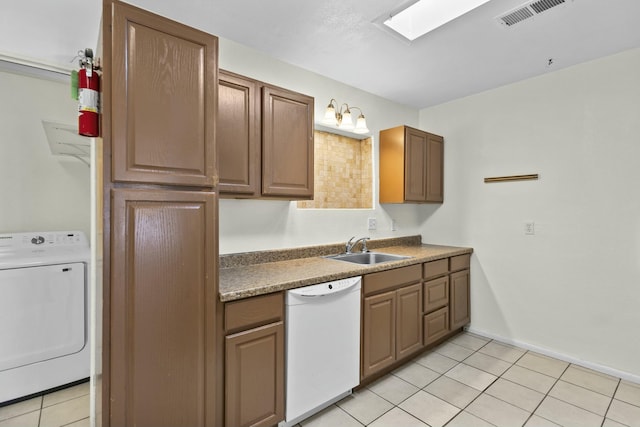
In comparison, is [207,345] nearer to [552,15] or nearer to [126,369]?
[126,369]

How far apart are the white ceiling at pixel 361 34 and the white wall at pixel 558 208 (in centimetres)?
31

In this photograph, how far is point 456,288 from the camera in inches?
118

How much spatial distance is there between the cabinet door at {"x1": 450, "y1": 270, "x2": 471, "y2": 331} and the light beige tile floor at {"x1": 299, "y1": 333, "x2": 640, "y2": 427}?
399 millimetres

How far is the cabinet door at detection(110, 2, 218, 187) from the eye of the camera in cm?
124

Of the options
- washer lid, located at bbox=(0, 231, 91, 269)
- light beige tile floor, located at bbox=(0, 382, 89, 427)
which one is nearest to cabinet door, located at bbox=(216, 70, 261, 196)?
washer lid, located at bbox=(0, 231, 91, 269)

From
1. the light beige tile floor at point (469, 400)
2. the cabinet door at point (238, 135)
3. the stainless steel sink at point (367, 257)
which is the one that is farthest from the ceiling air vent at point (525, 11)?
the light beige tile floor at point (469, 400)

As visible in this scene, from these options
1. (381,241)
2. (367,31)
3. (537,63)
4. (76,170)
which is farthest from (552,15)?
(76,170)

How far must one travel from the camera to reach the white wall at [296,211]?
7.16 feet

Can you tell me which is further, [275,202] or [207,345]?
[275,202]

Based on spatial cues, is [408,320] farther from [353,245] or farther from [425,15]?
[425,15]

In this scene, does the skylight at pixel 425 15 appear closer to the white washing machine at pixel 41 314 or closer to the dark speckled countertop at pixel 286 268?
the dark speckled countertop at pixel 286 268

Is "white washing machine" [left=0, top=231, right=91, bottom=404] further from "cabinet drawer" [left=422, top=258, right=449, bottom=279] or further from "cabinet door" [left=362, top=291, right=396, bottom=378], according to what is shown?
"cabinet drawer" [left=422, top=258, right=449, bottom=279]

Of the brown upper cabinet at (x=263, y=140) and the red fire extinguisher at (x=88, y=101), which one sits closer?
the red fire extinguisher at (x=88, y=101)

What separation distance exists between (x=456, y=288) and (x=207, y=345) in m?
2.42
